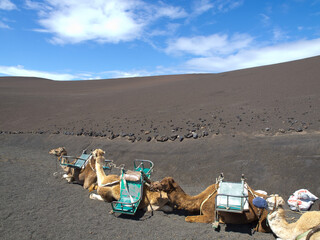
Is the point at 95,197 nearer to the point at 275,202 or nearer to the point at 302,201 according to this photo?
the point at 275,202

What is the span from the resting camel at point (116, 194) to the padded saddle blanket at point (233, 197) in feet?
5.06

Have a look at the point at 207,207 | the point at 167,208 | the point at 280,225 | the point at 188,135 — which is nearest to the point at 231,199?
the point at 207,207

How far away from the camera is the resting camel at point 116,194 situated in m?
6.97

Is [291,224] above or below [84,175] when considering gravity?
above

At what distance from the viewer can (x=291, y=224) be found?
508 centimetres

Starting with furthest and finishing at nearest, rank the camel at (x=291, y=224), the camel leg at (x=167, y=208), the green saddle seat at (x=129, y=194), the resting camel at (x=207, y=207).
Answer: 1. the camel leg at (x=167, y=208)
2. the green saddle seat at (x=129, y=194)
3. the resting camel at (x=207, y=207)
4. the camel at (x=291, y=224)

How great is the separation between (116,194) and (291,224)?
178 inches

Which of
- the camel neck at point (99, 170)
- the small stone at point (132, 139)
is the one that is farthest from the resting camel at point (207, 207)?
the small stone at point (132, 139)

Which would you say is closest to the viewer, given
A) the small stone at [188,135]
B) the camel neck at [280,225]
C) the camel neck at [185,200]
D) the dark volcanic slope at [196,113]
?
the camel neck at [280,225]

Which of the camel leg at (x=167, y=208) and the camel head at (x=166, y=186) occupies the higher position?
the camel head at (x=166, y=186)

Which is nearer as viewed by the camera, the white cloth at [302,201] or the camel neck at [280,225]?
the camel neck at [280,225]

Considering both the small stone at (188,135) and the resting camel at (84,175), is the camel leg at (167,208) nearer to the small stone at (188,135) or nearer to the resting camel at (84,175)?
the resting camel at (84,175)

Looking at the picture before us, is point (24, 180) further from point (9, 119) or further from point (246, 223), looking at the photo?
point (9, 119)

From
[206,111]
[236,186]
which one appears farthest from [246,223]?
[206,111]
